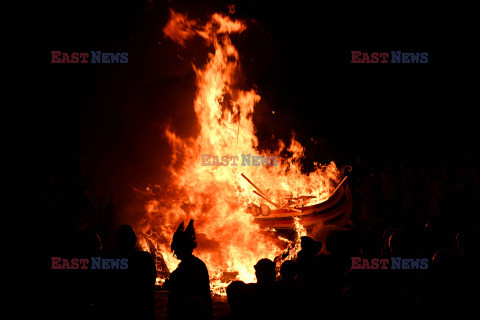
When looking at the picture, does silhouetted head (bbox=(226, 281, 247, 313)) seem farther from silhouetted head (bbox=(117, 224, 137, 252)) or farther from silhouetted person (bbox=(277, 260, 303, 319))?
silhouetted head (bbox=(117, 224, 137, 252))

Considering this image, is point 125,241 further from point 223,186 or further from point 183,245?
point 223,186

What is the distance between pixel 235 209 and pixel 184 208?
6.90 ft

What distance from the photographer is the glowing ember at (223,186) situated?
1122 cm

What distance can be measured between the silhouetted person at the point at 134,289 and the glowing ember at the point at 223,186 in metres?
7.14

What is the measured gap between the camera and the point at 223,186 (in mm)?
12648

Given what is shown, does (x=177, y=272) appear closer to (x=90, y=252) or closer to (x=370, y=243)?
(x=90, y=252)

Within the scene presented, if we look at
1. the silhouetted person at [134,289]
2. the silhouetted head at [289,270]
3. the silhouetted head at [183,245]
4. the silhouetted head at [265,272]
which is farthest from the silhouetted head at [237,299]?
the silhouetted head at [289,270]

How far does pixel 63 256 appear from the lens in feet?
12.4

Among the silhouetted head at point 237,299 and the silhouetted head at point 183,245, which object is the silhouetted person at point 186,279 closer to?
the silhouetted head at point 183,245

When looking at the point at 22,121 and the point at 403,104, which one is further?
the point at 403,104

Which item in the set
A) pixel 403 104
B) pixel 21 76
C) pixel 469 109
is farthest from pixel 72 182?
pixel 469 109

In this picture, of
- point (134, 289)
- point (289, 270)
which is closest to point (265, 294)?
point (289, 270)

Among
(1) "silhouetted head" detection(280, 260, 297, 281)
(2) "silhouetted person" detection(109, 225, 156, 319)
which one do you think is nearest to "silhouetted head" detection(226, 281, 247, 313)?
(2) "silhouetted person" detection(109, 225, 156, 319)

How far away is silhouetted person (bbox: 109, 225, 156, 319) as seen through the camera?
10.3ft
